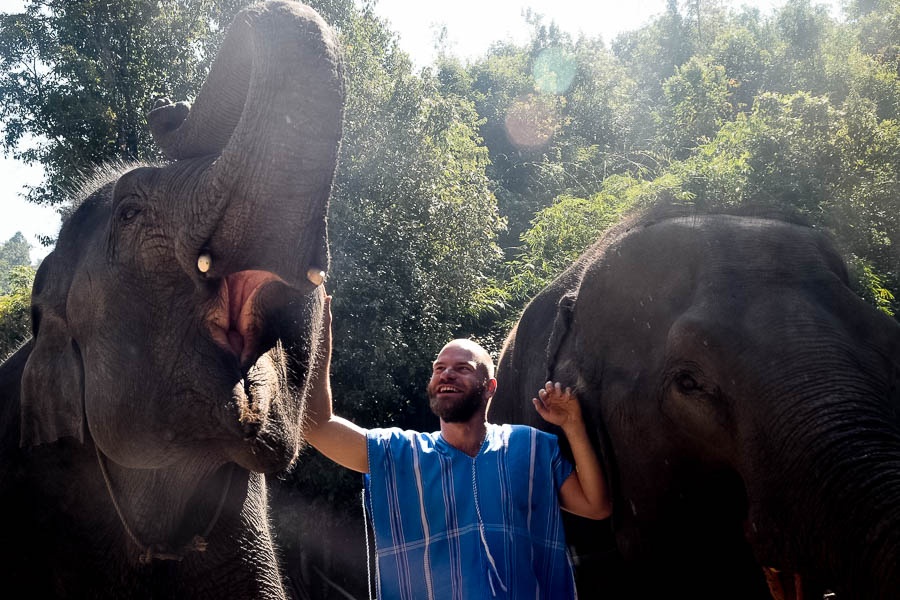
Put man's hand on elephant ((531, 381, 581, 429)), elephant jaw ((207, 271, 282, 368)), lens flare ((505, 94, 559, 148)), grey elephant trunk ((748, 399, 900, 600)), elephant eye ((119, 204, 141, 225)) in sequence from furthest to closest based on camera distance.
Result: lens flare ((505, 94, 559, 148)) → man's hand on elephant ((531, 381, 581, 429)) → elephant eye ((119, 204, 141, 225)) → elephant jaw ((207, 271, 282, 368)) → grey elephant trunk ((748, 399, 900, 600))

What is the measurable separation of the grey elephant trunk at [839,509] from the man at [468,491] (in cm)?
76

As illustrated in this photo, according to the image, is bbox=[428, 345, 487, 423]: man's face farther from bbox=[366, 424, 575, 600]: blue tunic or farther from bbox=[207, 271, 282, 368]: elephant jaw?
bbox=[207, 271, 282, 368]: elephant jaw

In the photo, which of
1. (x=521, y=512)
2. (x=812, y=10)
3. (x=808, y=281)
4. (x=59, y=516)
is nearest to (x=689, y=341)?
(x=808, y=281)

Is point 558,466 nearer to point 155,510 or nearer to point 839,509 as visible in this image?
point 839,509

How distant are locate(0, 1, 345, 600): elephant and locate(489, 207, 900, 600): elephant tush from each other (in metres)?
1.10

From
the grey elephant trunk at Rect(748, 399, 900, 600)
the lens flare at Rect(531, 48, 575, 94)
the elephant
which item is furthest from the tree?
the grey elephant trunk at Rect(748, 399, 900, 600)

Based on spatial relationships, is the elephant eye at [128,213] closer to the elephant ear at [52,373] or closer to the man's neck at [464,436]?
the elephant ear at [52,373]

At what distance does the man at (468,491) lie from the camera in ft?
9.21

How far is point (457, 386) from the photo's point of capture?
9.89 feet

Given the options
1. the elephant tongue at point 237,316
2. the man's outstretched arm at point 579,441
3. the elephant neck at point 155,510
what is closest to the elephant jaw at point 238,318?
the elephant tongue at point 237,316

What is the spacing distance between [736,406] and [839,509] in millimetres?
421

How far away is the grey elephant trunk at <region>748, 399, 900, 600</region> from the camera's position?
198cm

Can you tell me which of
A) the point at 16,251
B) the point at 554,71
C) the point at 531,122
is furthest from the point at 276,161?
the point at 16,251

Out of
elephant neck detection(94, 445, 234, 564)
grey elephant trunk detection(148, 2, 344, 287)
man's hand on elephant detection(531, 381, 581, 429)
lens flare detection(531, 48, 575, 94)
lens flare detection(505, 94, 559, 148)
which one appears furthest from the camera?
lens flare detection(531, 48, 575, 94)
